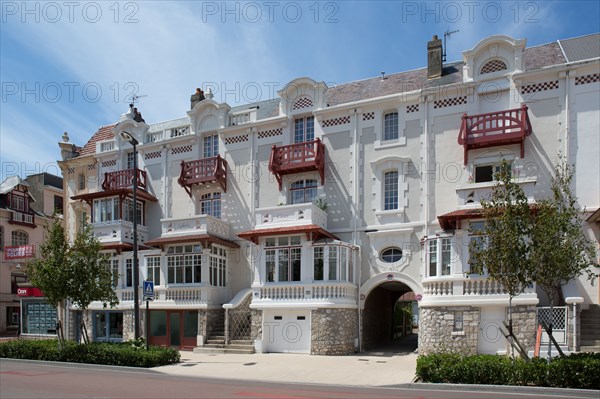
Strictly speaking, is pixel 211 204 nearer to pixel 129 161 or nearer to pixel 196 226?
pixel 196 226

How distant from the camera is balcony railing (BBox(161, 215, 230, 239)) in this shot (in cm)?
2272

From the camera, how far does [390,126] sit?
71.8ft

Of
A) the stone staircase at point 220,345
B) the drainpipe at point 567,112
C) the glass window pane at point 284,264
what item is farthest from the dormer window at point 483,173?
the stone staircase at point 220,345

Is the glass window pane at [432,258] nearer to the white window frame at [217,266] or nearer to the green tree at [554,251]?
the green tree at [554,251]

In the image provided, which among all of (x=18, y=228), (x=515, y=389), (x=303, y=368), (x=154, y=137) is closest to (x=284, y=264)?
(x=303, y=368)

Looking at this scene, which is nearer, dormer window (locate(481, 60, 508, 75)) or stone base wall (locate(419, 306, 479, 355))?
stone base wall (locate(419, 306, 479, 355))

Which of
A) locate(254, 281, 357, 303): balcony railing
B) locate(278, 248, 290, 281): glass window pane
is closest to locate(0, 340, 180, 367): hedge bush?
locate(254, 281, 357, 303): balcony railing

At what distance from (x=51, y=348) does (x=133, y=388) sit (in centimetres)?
753

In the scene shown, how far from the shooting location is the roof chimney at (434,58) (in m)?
22.3

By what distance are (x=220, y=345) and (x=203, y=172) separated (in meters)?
8.70

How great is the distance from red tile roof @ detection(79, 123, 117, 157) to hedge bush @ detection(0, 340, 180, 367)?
14527 millimetres

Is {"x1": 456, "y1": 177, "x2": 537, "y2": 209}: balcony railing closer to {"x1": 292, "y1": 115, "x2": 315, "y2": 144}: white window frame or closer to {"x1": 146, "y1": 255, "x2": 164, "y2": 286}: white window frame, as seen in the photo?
{"x1": 292, "y1": 115, "x2": 315, "y2": 144}: white window frame

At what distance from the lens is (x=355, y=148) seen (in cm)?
2203

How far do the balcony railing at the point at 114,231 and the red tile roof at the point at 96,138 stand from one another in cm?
621
